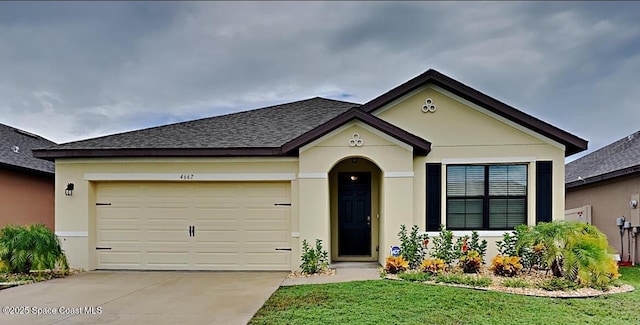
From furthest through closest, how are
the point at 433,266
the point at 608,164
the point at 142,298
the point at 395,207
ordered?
the point at 608,164, the point at 395,207, the point at 433,266, the point at 142,298

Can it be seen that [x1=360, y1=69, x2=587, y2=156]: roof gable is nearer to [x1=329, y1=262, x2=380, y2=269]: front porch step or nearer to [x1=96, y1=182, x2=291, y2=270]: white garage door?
[x1=96, y1=182, x2=291, y2=270]: white garage door

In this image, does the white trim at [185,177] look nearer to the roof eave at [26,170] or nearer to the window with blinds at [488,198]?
the roof eave at [26,170]

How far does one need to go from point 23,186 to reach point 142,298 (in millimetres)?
8654

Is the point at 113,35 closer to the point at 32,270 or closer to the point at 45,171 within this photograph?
the point at 32,270

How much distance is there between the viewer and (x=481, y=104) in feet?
33.3

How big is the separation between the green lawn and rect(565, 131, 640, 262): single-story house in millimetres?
5714

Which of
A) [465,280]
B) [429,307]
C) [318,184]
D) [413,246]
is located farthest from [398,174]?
[429,307]

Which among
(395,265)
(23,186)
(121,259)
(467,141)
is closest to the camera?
(395,265)

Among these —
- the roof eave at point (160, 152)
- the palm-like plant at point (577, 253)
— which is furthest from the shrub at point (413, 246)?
the roof eave at point (160, 152)

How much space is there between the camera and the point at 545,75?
13836mm

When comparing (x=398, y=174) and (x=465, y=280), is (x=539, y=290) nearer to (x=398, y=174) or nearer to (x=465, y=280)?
(x=465, y=280)

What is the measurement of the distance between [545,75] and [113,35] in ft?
40.9

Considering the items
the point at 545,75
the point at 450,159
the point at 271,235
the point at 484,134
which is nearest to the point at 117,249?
the point at 271,235

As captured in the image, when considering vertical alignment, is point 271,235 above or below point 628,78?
below
